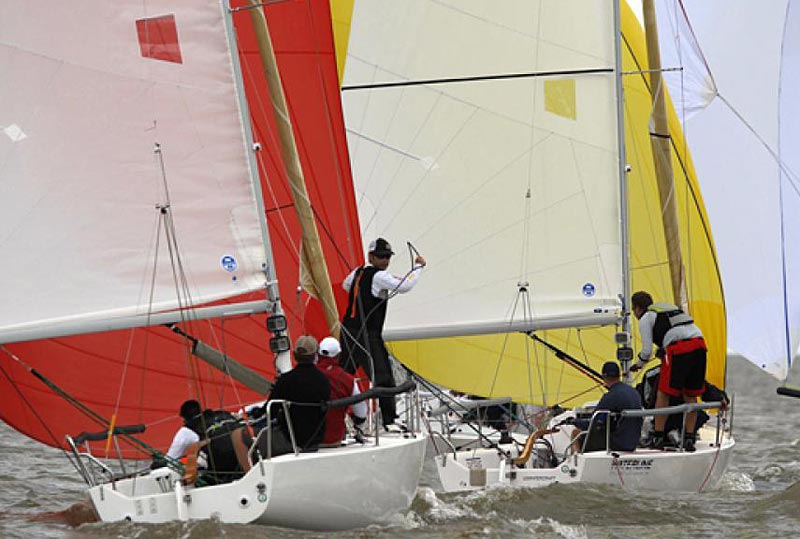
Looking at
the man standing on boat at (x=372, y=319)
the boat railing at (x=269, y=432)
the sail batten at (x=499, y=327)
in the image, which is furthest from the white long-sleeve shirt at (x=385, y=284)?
the sail batten at (x=499, y=327)

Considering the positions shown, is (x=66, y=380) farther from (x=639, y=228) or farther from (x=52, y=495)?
(x=639, y=228)

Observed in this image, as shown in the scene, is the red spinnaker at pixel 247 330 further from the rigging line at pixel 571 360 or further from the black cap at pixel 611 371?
the black cap at pixel 611 371

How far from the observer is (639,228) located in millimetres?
19281

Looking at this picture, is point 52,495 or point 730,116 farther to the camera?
point 730,116

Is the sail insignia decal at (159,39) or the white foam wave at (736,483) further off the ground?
the sail insignia decal at (159,39)

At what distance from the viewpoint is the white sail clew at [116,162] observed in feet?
44.4

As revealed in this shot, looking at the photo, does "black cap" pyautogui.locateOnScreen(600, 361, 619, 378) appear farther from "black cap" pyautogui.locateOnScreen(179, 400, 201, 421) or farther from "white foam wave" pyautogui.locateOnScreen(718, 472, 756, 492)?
"black cap" pyautogui.locateOnScreen(179, 400, 201, 421)

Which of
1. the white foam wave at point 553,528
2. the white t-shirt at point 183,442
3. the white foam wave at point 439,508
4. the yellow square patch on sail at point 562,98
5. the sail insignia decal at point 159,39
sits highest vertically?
the sail insignia decal at point 159,39

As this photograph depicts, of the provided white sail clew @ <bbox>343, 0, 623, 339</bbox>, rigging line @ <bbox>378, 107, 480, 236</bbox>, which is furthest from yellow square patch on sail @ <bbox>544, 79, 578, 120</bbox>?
rigging line @ <bbox>378, 107, 480, 236</bbox>

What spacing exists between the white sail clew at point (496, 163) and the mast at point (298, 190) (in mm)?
2829

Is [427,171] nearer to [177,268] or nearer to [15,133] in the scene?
[177,268]

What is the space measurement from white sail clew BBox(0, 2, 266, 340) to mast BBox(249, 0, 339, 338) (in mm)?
824

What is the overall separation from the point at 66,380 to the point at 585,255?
5049mm

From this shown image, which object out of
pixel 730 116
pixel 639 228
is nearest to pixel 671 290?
pixel 639 228
